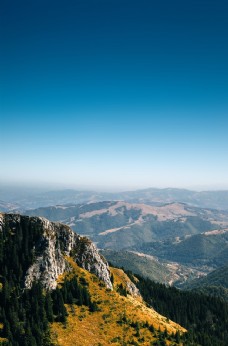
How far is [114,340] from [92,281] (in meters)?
34.9

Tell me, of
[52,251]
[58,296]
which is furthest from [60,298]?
[52,251]

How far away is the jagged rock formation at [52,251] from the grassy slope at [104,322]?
6199 mm

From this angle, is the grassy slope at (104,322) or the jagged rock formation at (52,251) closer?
the grassy slope at (104,322)

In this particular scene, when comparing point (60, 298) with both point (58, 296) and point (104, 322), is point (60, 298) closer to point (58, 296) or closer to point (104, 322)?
point (58, 296)

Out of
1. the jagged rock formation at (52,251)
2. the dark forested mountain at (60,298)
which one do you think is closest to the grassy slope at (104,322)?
the dark forested mountain at (60,298)

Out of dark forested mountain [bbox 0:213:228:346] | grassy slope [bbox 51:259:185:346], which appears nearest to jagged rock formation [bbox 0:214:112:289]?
dark forested mountain [bbox 0:213:228:346]

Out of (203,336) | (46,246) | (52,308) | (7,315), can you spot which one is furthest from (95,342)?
(203,336)

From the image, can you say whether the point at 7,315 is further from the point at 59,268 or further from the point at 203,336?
the point at 203,336

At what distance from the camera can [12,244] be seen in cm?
12538

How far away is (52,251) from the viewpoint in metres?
132

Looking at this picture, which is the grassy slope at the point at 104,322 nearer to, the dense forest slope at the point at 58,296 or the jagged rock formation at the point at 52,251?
the dense forest slope at the point at 58,296

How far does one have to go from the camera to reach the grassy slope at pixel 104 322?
103 meters

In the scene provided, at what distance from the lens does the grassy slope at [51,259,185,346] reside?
10333 cm

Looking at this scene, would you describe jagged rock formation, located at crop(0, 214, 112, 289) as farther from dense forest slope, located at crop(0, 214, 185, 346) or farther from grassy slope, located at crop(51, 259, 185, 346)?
grassy slope, located at crop(51, 259, 185, 346)
